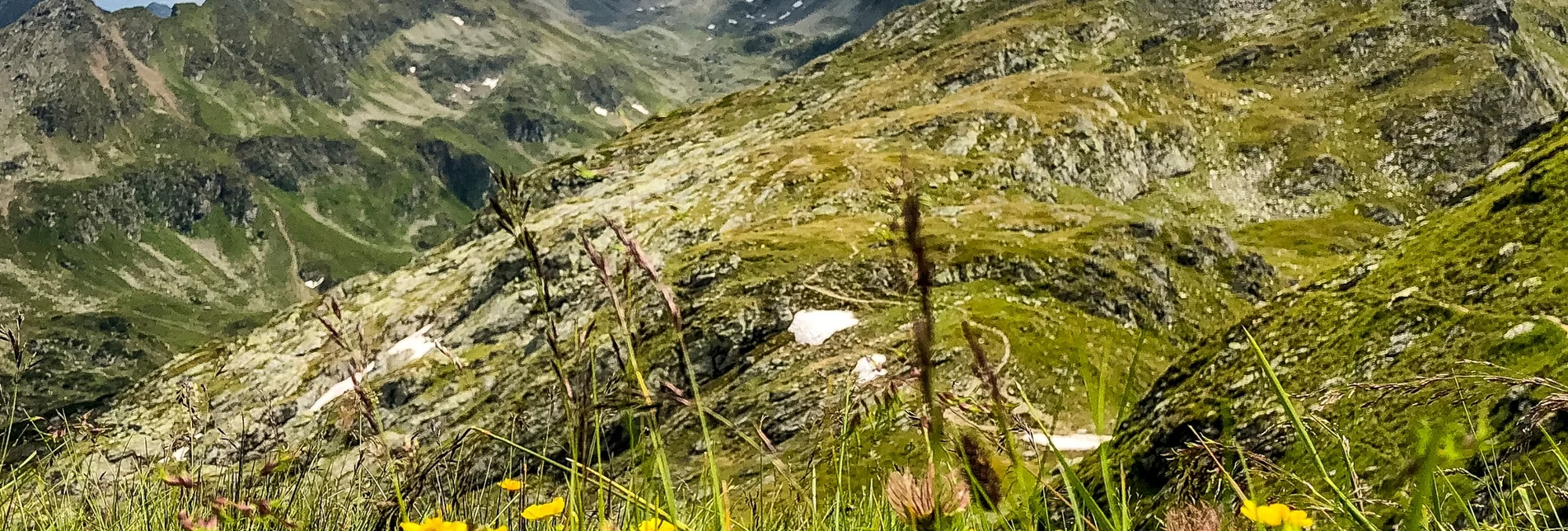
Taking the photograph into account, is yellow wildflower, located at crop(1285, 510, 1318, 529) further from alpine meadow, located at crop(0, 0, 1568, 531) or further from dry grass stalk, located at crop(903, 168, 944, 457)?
dry grass stalk, located at crop(903, 168, 944, 457)

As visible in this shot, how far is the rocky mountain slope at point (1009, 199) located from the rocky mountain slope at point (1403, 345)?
2621 millimetres

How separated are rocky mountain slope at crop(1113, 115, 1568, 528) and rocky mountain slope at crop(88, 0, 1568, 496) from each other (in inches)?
103

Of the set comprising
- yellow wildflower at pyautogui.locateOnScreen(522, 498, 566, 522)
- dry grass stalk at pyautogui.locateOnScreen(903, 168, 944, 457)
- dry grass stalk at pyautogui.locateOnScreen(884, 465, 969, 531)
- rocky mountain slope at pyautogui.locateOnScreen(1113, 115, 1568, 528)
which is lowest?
rocky mountain slope at pyautogui.locateOnScreen(1113, 115, 1568, 528)

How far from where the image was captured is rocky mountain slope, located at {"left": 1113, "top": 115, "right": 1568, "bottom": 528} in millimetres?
6410

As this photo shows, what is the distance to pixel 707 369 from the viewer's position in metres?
48.3

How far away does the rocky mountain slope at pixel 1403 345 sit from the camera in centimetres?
641

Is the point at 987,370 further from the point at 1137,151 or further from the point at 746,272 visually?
the point at 1137,151

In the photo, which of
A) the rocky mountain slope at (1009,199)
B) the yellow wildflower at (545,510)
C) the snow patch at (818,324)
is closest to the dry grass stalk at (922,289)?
the yellow wildflower at (545,510)

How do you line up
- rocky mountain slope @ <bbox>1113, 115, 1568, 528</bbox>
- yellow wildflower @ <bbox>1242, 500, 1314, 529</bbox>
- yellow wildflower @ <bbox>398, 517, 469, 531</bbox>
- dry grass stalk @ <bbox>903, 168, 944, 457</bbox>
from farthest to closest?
rocky mountain slope @ <bbox>1113, 115, 1568, 528</bbox>, yellow wildflower @ <bbox>398, 517, 469, 531</bbox>, yellow wildflower @ <bbox>1242, 500, 1314, 529</bbox>, dry grass stalk @ <bbox>903, 168, 944, 457</bbox>

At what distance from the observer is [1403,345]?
8656 mm

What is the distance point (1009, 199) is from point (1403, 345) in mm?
62814

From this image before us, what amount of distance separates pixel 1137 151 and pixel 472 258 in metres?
72.5

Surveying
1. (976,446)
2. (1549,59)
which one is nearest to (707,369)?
(976,446)

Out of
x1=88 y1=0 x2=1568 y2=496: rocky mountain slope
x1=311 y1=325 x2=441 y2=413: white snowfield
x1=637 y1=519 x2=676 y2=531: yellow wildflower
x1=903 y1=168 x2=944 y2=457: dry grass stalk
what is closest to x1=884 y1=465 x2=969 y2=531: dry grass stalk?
x1=903 y1=168 x2=944 y2=457: dry grass stalk
